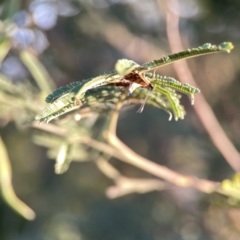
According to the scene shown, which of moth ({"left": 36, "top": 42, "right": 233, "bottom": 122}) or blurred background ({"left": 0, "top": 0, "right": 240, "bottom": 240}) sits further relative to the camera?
blurred background ({"left": 0, "top": 0, "right": 240, "bottom": 240})

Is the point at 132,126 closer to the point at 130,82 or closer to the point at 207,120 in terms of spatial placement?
the point at 207,120

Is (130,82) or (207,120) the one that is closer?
(130,82)

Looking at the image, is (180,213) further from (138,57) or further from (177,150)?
(138,57)

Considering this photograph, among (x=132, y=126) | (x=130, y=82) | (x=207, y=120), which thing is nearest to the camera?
(x=130, y=82)

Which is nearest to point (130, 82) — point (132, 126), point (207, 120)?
point (207, 120)

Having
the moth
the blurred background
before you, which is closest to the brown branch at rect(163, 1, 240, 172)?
the blurred background

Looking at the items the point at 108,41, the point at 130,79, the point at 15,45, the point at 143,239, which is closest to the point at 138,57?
the point at 108,41

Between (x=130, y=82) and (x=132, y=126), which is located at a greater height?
(x=132, y=126)

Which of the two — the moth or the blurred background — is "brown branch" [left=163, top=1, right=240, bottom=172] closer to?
the blurred background

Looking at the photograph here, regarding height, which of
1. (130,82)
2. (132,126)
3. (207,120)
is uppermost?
(132,126)
